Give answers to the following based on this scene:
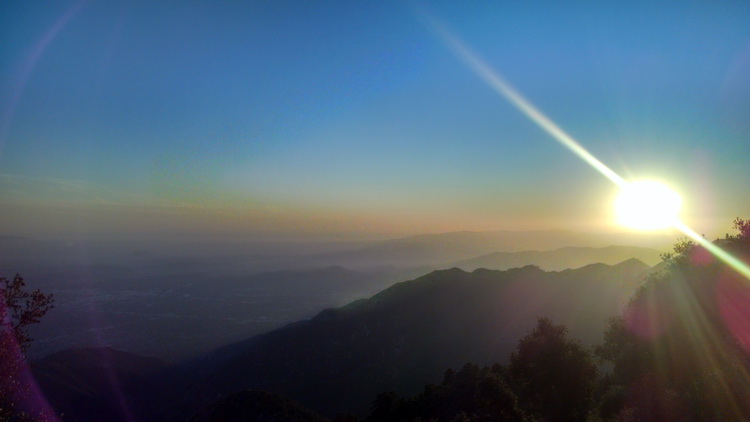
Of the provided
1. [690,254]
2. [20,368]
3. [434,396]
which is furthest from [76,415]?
[690,254]

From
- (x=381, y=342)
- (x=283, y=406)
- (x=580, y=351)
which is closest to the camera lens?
(x=580, y=351)

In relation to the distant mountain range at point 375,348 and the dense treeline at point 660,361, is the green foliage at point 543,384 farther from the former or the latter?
the distant mountain range at point 375,348

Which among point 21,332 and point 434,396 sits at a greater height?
point 21,332

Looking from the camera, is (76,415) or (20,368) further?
(76,415)

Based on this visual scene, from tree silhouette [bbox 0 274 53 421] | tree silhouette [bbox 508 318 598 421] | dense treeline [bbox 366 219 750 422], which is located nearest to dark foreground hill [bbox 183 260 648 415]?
dense treeline [bbox 366 219 750 422]

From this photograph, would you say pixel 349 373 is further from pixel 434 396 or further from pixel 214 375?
pixel 434 396

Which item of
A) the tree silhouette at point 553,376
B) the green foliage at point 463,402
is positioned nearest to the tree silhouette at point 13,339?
the green foliage at point 463,402

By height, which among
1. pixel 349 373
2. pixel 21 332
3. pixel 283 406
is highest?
pixel 21 332

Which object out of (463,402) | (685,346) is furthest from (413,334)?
(685,346)
